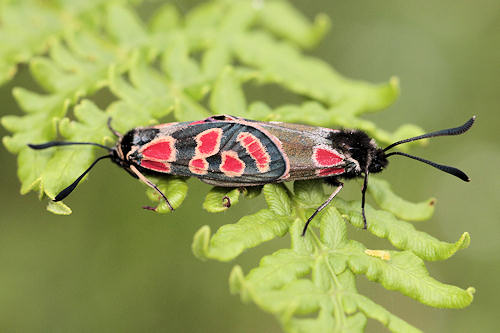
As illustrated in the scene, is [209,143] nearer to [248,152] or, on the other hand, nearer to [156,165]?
[248,152]

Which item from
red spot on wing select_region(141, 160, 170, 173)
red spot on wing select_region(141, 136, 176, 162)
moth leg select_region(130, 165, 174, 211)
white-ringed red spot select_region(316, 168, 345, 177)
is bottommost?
moth leg select_region(130, 165, 174, 211)

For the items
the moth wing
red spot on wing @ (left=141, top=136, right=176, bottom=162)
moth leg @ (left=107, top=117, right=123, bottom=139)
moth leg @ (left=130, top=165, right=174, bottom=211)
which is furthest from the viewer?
moth leg @ (left=107, top=117, right=123, bottom=139)

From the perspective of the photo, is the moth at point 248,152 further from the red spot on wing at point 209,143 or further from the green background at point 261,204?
the green background at point 261,204

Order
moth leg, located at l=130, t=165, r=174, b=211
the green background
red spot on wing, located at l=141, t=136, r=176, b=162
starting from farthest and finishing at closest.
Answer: the green background → red spot on wing, located at l=141, t=136, r=176, b=162 → moth leg, located at l=130, t=165, r=174, b=211

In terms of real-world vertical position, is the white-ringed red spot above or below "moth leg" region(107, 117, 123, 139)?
above

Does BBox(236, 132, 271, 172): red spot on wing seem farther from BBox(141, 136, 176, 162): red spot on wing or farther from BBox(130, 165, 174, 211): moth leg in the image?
BBox(130, 165, 174, 211): moth leg

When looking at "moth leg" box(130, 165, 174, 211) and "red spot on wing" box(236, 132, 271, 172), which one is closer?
"moth leg" box(130, 165, 174, 211)

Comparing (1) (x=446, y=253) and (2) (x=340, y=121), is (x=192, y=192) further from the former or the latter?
(1) (x=446, y=253)

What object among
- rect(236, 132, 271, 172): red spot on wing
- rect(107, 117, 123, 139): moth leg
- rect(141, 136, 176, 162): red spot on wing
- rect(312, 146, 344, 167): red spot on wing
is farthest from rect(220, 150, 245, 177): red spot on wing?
rect(107, 117, 123, 139): moth leg

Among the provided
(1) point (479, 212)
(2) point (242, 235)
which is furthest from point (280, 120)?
(1) point (479, 212)
